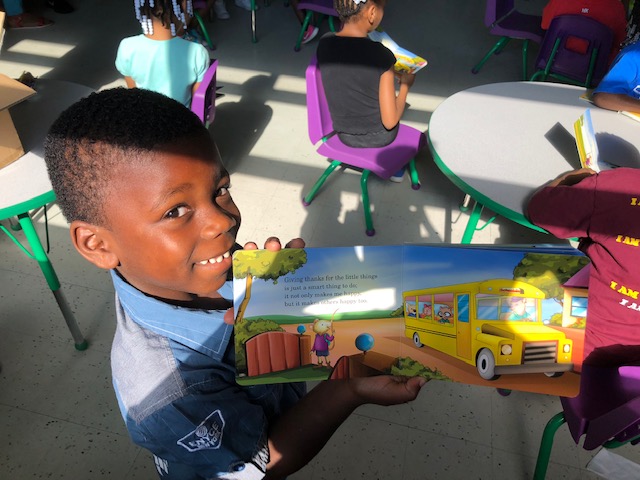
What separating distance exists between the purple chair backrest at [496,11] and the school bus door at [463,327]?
349 centimetres

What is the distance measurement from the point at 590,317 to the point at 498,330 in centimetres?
67

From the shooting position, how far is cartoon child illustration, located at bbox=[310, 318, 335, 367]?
3.16 ft

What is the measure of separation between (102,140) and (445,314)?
710 millimetres

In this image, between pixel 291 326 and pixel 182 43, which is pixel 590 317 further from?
pixel 182 43

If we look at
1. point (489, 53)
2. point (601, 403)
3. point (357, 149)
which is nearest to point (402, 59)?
point (357, 149)

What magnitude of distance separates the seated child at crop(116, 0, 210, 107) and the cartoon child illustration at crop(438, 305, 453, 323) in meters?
2.12

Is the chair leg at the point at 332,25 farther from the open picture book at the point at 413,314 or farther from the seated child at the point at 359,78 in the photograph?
the open picture book at the point at 413,314

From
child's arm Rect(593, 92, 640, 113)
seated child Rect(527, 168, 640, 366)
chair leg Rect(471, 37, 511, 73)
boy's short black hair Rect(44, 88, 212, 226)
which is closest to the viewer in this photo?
boy's short black hair Rect(44, 88, 212, 226)

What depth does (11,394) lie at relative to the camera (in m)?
2.09

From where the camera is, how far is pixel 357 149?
263cm

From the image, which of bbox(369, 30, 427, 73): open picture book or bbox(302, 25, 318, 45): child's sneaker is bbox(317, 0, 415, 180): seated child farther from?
bbox(302, 25, 318, 45): child's sneaker

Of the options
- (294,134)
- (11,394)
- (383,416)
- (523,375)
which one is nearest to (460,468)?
(383,416)

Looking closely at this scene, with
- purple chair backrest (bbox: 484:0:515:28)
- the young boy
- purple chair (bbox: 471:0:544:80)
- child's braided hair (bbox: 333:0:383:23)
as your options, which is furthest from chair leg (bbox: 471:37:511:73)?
the young boy

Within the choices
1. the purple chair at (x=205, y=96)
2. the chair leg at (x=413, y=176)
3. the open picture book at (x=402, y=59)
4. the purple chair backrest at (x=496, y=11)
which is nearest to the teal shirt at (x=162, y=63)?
the purple chair at (x=205, y=96)
